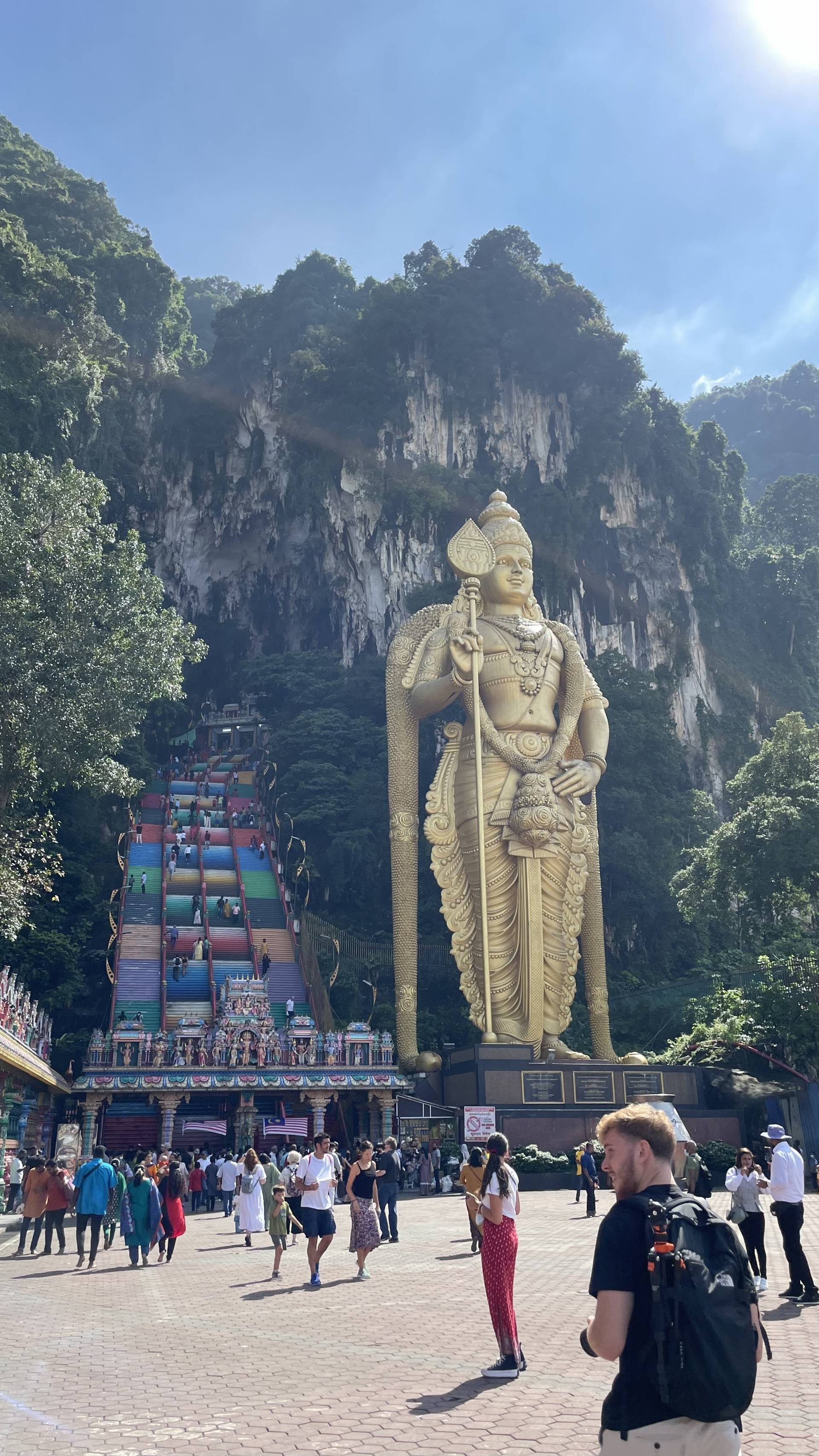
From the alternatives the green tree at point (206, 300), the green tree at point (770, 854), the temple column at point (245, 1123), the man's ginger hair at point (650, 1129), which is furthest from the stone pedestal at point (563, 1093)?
the green tree at point (206, 300)

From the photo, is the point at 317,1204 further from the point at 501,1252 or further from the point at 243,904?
the point at 243,904

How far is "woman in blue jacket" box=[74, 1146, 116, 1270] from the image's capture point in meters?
8.63

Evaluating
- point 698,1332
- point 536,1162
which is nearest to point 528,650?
point 536,1162

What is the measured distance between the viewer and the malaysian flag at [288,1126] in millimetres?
17391

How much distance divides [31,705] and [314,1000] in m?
9.86

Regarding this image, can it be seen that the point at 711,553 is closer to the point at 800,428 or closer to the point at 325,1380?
the point at 325,1380

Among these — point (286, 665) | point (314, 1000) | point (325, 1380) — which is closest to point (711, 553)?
point (286, 665)

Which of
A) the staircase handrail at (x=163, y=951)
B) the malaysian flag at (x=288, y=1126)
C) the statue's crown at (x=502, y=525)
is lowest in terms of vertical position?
the malaysian flag at (x=288, y=1126)

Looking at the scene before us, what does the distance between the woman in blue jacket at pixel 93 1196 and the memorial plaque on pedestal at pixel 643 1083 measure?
30.9 ft

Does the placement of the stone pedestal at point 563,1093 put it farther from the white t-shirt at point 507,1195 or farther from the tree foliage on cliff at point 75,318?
the tree foliage on cliff at point 75,318

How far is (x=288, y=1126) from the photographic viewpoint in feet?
57.2

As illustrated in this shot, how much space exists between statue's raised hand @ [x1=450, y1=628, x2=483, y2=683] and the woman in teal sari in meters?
10.5

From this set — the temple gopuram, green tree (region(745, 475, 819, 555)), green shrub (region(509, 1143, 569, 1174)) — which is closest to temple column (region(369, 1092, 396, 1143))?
green shrub (region(509, 1143, 569, 1174))

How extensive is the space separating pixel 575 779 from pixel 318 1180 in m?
11.7
